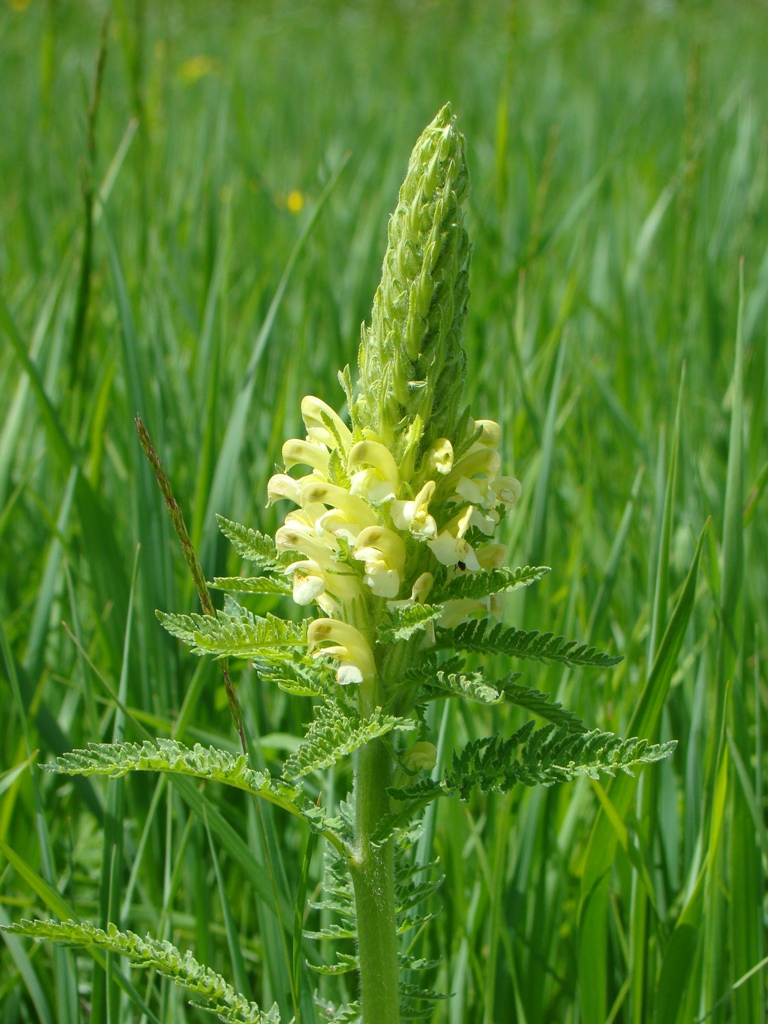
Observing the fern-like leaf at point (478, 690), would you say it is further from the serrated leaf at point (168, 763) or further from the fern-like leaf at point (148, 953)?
the fern-like leaf at point (148, 953)

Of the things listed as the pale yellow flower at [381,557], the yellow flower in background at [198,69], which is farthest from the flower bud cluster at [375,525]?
the yellow flower in background at [198,69]

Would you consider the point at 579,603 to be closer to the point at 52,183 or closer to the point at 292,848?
the point at 292,848

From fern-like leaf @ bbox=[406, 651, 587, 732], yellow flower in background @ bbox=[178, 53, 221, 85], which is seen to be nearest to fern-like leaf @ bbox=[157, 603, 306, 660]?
fern-like leaf @ bbox=[406, 651, 587, 732]

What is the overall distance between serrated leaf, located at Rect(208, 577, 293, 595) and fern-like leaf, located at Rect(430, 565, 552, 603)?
0.16 m

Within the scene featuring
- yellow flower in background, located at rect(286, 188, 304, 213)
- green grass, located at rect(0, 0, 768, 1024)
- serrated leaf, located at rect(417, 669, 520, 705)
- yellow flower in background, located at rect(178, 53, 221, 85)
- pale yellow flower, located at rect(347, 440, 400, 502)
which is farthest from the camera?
yellow flower in background, located at rect(178, 53, 221, 85)

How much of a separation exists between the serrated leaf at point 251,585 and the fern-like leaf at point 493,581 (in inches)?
6.4

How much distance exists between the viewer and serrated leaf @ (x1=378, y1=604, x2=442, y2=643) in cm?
81

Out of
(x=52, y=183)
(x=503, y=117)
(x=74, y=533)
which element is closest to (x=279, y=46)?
(x=52, y=183)

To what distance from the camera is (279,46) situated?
833 cm

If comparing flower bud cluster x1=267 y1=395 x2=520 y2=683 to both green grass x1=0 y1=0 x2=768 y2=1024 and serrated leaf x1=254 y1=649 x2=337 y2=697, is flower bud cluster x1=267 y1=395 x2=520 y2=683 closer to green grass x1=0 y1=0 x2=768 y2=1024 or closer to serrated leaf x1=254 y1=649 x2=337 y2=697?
serrated leaf x1=254 y1=649 x2=337 y2=697

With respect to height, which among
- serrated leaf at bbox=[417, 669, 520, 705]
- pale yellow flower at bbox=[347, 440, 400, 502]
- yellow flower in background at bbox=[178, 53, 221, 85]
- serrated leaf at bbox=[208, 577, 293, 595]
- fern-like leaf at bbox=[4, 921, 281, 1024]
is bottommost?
fern-like leaf at bbox=[4, 921, 281, 1024]

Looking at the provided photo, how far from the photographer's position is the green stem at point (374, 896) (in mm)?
909

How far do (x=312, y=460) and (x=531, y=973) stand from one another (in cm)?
74

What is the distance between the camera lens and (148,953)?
0.85m
